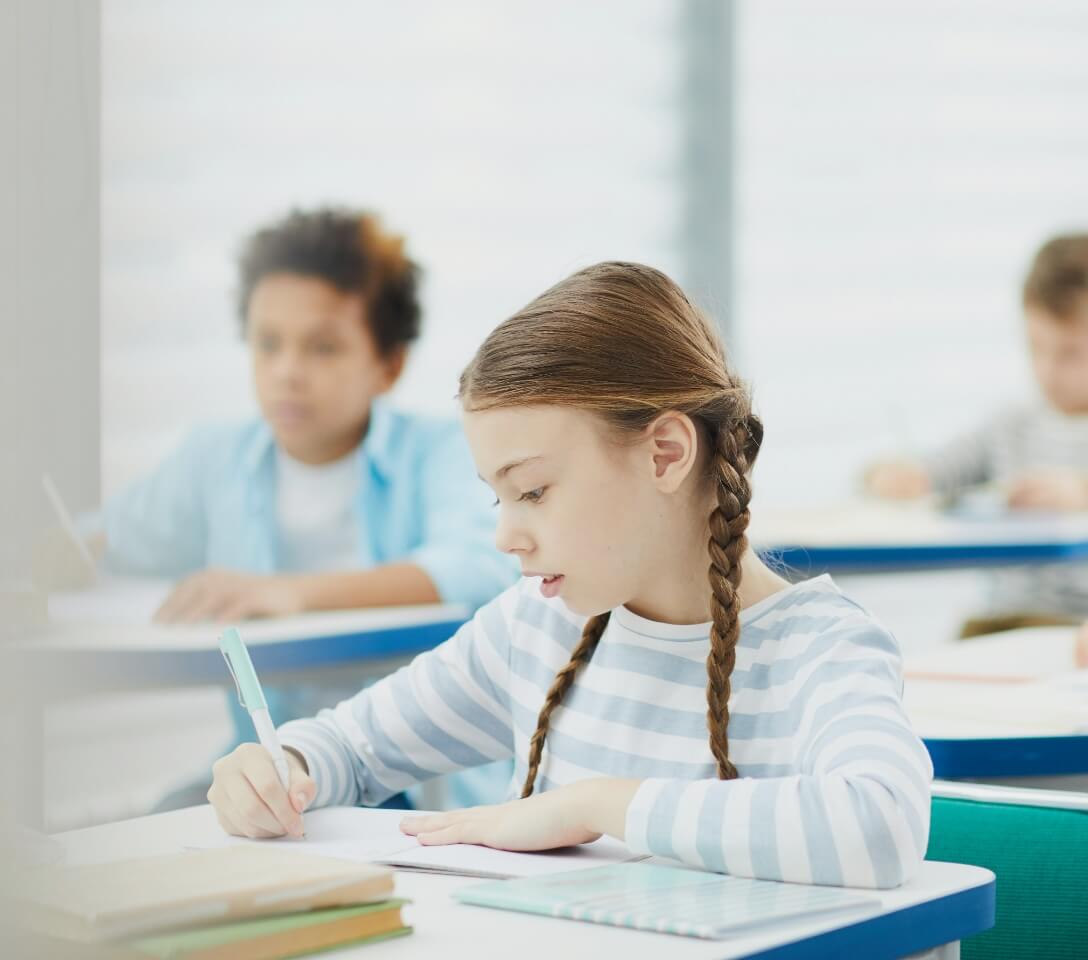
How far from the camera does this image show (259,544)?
2.51m

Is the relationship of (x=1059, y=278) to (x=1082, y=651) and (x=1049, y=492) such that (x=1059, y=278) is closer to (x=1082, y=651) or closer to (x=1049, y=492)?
(x=1049, y=492)

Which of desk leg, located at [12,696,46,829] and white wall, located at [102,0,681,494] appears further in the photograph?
white wall, located at [102,0,681,494]

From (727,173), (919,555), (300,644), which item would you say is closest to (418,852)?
(300,644)

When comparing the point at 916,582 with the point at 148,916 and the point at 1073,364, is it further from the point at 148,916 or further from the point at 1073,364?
the point at 148,916

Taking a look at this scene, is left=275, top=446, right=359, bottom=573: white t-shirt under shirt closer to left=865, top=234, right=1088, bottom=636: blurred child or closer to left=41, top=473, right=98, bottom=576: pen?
left=865, top=234, right=1088, bottom=636: blurred child

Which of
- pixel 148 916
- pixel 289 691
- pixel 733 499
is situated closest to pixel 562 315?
pixel 733 499

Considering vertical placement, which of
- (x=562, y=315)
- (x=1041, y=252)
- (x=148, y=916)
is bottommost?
(x=148, y=916)

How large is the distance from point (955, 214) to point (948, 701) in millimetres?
3460

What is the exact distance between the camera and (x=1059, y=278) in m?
3.45

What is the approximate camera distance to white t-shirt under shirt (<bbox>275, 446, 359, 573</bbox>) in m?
2.53

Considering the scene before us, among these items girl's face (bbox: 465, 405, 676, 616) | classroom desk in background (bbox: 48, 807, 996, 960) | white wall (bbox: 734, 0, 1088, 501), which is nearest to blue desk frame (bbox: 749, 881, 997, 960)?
classroom desk in background (bbox: 48, 807, 996, 960)

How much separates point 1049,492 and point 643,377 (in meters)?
2.45

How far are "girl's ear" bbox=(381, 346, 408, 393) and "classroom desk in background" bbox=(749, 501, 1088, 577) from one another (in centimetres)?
68

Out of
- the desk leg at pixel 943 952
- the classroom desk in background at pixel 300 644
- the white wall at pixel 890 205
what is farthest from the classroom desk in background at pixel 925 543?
the desk leg at pixel 943 952
